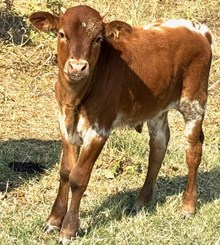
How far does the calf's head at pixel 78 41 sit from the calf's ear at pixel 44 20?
0.02 metres

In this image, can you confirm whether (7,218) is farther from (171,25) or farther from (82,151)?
(171,25)

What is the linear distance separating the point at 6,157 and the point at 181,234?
6.93ft

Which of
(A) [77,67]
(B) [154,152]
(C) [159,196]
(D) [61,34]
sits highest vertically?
(D) [61,34]

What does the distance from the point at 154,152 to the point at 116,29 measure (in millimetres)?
1496

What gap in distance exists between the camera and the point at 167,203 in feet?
18.9

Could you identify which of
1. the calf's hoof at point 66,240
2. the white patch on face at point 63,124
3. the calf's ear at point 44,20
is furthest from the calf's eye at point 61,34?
the calf's hoof at point 66,240

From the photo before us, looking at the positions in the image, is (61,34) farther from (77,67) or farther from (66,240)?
(66,240)

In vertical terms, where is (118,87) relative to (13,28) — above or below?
above

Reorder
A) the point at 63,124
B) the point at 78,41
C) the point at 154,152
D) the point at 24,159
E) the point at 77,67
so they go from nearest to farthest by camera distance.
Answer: the point at 77,67
the point at 78,41
the point at 63,124
the point at 154,152
the point at 24,159

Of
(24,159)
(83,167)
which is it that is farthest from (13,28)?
(83,167)

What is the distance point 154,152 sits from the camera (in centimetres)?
582

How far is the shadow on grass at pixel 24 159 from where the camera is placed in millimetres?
6047

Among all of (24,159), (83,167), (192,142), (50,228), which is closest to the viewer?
(83,167)

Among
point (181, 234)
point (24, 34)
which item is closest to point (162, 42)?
point (181, 234)
